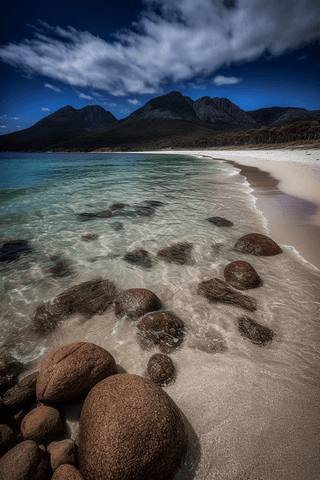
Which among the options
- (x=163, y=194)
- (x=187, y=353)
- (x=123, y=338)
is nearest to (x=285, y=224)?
(x=187, y=353)

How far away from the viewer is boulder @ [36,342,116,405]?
6.58 ft

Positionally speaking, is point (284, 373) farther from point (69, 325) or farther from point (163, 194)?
point (163, 194)

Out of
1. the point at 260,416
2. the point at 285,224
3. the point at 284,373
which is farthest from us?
the point at 285,224

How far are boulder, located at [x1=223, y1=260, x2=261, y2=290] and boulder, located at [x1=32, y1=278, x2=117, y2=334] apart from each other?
7.94 feet

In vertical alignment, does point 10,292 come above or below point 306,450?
below

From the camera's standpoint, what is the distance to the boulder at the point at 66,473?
140cm

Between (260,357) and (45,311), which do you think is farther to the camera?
(45,311)

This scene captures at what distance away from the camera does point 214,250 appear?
5465 millimetres

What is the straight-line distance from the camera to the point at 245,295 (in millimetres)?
3695

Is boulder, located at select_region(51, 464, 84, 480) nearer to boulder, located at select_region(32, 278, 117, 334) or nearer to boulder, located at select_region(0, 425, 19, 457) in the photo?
boulder, located at select_region(0, 425, 19, 457)

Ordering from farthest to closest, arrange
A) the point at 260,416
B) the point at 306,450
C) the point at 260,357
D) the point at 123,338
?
1. the point at 123,338
2. the point at 260,357
3. the point at 260,416
4. the point at 306,450

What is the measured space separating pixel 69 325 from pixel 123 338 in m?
1.00

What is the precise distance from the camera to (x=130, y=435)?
58.7 inches

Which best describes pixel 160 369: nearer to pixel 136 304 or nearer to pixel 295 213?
pixel 136 304
